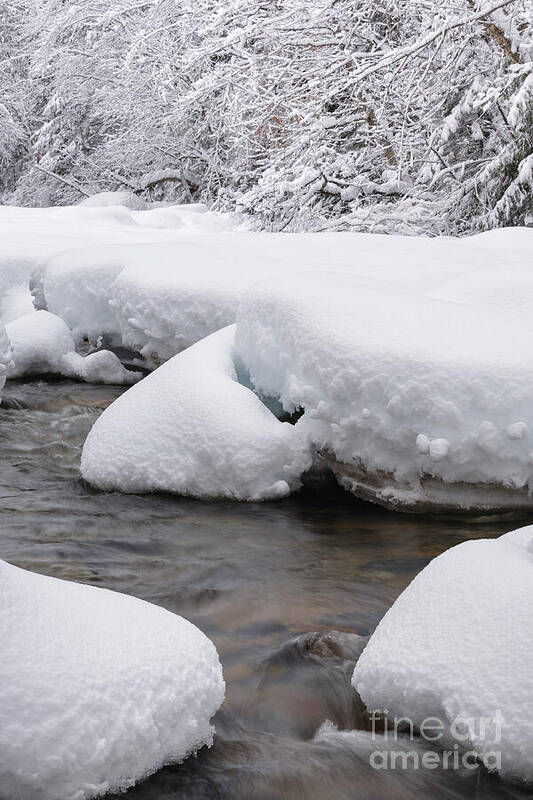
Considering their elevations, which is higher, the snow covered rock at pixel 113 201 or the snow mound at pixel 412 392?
the snow mound at pixel 412 392

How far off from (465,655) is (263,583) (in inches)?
38.1

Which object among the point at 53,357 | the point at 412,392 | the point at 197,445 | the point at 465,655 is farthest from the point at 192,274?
the point at 465,655

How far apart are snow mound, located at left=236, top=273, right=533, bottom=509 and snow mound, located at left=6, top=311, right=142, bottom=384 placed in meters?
1.99

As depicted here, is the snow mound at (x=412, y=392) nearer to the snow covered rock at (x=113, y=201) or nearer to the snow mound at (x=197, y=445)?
the snow mound at (x=197, y=445)

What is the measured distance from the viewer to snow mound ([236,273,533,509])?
9.09 ft

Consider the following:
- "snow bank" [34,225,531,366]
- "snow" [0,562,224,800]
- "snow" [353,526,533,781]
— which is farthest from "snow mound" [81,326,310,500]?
"snow" [0,562,224,800]

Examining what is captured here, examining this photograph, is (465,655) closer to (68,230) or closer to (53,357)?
(53,357)

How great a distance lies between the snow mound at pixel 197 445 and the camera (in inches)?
122

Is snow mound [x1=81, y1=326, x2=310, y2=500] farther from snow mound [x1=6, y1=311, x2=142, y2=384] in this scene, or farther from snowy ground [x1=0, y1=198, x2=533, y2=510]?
snow mound [x1=6, y1=311, x2=142, y2=384]

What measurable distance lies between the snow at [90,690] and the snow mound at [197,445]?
1.39m

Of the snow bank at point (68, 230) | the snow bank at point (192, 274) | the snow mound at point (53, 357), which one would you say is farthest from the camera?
the snow bank at point (68, 230)

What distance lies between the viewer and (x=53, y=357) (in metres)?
5.12

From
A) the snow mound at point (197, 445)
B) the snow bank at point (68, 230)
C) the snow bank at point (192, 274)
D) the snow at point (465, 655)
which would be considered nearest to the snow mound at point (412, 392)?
the snow mound at point (197, 445)

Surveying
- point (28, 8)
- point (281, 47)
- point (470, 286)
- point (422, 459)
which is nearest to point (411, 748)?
point (422, 459)
